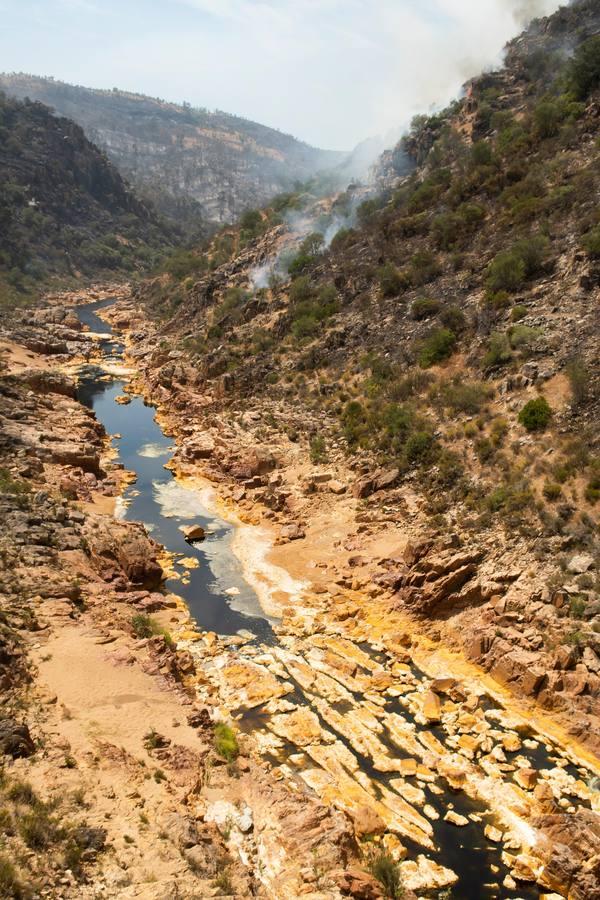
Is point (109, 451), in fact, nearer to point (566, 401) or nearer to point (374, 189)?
point (566, 401)

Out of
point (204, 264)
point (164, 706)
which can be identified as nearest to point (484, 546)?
point (164, 706)

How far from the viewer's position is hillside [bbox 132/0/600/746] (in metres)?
17.3

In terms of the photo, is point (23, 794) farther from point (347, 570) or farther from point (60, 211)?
point (60, 211)

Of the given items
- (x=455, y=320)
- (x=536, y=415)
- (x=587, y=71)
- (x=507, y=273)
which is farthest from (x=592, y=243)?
(x=587, y=71)

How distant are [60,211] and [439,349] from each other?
96435 mm

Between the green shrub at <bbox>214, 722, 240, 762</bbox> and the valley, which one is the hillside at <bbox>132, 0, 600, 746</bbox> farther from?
the green shrub at <bbox>214, 722, 240, 762</bbox>

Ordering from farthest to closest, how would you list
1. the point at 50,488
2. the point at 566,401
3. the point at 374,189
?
the point at 374,189 → the point at 50,488 → the point at 566,401

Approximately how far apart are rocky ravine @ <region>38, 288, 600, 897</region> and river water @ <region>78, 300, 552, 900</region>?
9 centimetres

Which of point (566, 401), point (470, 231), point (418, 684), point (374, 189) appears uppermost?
point (374, 189)

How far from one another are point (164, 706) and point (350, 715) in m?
4.29

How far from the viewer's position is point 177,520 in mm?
26203

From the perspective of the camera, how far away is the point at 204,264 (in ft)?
241

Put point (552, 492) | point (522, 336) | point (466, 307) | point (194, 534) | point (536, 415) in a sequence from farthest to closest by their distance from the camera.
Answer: point (466, 307)
point (522, 336)
point (194, 534)
point (536, 415)
point (552, 492)

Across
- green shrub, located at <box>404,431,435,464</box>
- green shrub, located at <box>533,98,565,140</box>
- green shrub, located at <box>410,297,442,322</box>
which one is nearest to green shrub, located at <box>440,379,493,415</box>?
green shrub, located at <box>404,431,435,464</box>
